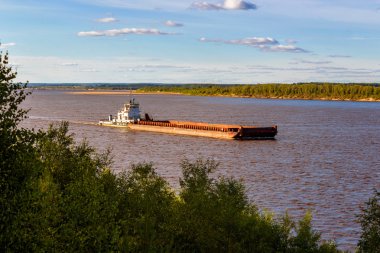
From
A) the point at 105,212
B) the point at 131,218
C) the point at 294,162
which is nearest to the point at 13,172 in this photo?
the point at 105,212

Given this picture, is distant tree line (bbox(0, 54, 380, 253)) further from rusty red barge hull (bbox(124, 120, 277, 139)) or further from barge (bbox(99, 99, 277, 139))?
barge (bbox(99, 99, 277, 139))

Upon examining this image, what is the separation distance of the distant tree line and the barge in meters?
77.0

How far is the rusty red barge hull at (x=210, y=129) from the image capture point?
123m

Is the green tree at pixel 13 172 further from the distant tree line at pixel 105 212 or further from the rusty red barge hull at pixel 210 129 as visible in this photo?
the rusty red barge hull at pixel 210 129

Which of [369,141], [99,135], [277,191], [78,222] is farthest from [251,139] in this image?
[78,222]

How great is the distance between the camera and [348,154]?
98.3m

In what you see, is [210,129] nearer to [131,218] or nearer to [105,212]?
[131,218]

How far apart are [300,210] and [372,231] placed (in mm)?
22487

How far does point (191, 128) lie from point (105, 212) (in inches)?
4213

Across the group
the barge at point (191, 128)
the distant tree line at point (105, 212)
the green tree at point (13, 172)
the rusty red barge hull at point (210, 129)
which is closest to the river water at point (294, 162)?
the rusty red barge hull at point (210, 129)

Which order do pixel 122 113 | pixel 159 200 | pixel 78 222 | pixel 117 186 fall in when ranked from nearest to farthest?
1. pixel 78 222
2. pixel 159 200
3. pixel 117 186
4. pixel 122 113

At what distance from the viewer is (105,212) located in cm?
2855

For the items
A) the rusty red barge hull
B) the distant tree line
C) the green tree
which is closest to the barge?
the rusty red barge hull

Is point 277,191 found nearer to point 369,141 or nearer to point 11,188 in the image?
point 11,188
